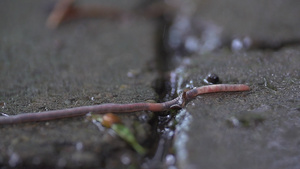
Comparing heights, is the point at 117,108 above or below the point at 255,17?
below

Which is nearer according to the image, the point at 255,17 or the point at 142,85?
the point at 142,85

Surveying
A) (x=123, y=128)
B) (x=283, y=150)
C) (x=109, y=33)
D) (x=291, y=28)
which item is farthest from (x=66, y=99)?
(x=291, y=28)

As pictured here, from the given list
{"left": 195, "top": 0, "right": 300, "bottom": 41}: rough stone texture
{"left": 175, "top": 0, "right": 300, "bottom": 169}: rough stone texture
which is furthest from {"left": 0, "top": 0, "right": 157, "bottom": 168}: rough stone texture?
{"left": 195, "top": 0, "right": 300, "bottom": 41}: rough stone texture

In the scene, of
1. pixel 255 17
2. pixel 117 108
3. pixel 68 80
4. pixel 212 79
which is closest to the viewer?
pixel 117 108

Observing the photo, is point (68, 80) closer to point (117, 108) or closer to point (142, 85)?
point (142, 85)

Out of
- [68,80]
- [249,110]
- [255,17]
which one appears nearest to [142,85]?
[68,80]

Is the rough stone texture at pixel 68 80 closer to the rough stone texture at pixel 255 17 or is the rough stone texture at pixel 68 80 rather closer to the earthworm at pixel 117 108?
the earthworm at pixel 117 108

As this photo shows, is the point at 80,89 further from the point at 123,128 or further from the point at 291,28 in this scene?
the point at 291,28
